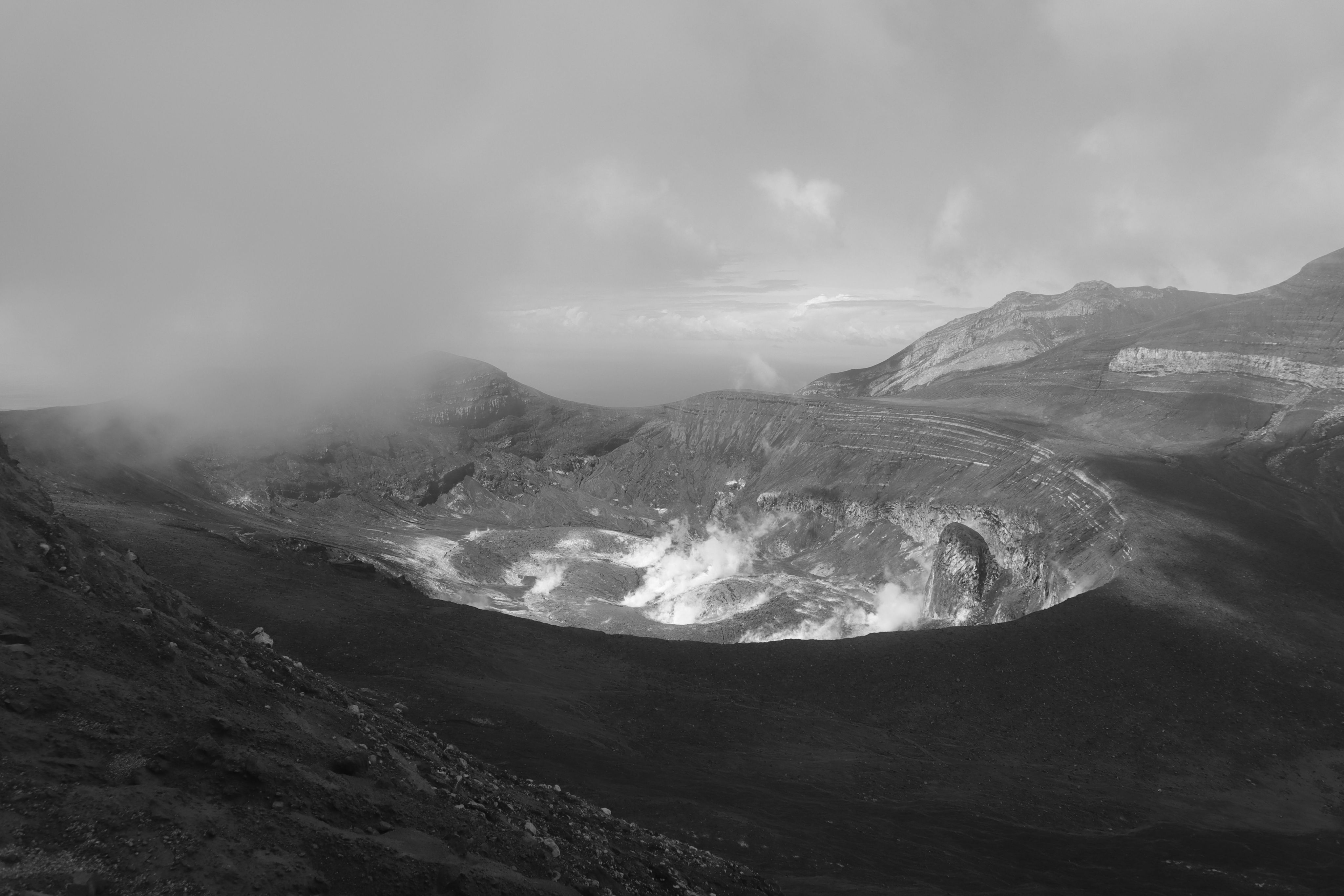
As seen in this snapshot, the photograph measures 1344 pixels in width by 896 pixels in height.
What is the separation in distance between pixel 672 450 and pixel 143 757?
103m

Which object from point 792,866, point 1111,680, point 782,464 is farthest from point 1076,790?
point 782,464

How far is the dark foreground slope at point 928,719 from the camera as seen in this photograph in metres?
25.5

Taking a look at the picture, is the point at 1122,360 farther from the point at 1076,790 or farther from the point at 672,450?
the point at 1076,790

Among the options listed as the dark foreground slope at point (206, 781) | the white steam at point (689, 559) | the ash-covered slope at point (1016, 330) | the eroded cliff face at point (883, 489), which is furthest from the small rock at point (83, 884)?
the ash-covered slope at point (1016, 330)

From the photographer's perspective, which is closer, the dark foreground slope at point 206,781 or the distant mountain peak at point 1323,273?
the dark foreground slope at point 206,781

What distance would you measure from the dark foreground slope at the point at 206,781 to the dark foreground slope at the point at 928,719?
27.9ft

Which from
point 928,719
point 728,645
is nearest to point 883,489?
point 728,645

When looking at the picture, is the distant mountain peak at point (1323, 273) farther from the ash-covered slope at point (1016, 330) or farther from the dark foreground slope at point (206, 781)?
the dark foreground slope at point (206, 781)

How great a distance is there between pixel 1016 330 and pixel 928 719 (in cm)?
11328

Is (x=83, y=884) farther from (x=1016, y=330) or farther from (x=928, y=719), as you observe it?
(x=1016, y=330)

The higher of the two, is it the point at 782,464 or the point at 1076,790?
the point at 782,464

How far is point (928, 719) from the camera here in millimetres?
35656

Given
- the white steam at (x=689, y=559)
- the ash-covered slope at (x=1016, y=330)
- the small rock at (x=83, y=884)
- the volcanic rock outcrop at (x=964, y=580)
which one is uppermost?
the ash-covered slope at (x=1016, y=330)

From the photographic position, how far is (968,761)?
32.3m
